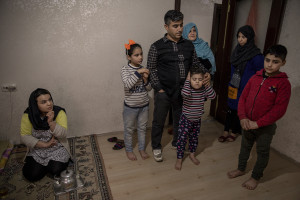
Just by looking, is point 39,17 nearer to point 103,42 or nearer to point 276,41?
point 103,42

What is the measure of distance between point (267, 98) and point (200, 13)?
3.63 metres

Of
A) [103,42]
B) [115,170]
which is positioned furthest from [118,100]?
[115,170]

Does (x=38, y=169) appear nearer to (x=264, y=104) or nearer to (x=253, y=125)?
(x=253, y=125)

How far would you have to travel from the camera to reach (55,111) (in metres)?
2.25

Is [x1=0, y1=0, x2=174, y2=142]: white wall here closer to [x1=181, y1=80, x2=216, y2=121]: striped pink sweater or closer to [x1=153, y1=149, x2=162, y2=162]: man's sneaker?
[x1=153, y1=149, x2=162, y2=162]: man's sneaker

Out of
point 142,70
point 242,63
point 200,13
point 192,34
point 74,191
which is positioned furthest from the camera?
point 200,13

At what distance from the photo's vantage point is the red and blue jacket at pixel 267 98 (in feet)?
6.01

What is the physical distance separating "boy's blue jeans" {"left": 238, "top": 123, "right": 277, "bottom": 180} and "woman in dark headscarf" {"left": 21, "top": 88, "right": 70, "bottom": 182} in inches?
72.3

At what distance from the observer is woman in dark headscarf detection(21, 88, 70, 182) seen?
212cm

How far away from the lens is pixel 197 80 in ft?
Result: 6.93

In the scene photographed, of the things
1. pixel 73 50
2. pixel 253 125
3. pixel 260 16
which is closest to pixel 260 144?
pixel 253 125

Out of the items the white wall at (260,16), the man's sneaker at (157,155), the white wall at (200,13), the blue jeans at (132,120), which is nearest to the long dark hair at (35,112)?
the blue jeans at (132,120)

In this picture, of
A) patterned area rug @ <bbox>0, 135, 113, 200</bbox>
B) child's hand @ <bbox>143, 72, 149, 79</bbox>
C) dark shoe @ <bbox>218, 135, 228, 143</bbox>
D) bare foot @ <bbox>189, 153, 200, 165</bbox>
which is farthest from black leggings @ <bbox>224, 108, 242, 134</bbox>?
patterned area rug @ <bbox>0, 135, 113, 200</bbox>

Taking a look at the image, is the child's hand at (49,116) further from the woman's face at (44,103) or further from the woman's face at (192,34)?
the woman's face at (192,34)
